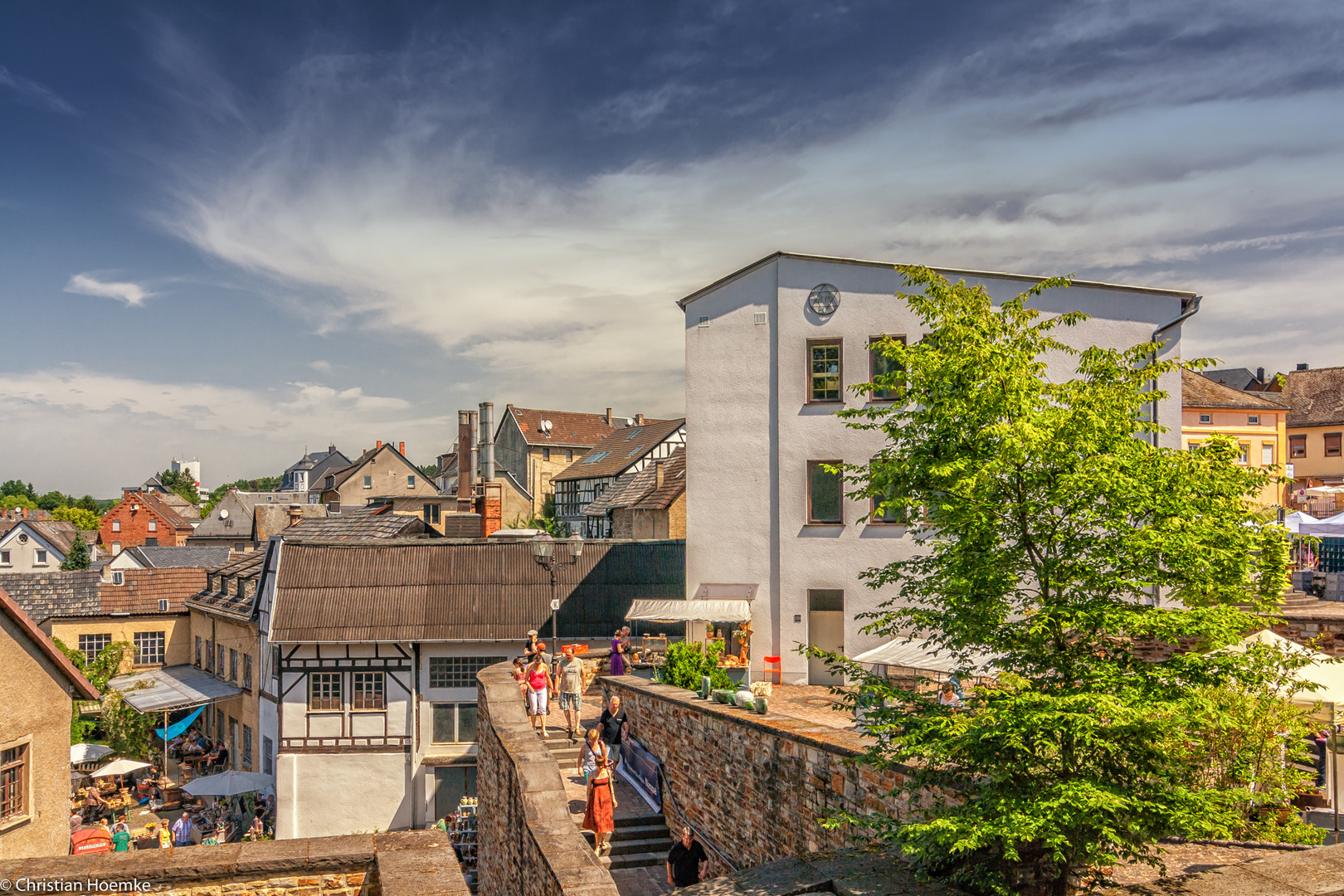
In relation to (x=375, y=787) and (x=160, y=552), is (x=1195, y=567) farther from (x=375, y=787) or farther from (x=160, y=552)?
(x=160, y=552)

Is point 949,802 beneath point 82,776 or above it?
above

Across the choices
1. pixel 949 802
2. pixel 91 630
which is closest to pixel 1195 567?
pixel 949 802

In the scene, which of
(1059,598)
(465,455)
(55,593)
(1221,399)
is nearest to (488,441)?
(465,455)

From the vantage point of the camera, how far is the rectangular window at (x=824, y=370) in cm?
1962

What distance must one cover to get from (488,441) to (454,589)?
1427 inches

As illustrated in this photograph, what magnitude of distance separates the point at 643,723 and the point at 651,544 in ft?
42.8

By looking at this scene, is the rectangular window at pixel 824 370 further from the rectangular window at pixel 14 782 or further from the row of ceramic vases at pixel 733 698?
the rectangular window at pixel 14 782

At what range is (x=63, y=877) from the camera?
7.55 metres

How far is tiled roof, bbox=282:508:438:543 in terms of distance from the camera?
34.9 m

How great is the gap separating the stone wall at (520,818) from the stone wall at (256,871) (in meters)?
1.20

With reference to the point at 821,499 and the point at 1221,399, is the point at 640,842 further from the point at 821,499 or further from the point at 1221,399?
the point at 1221,399

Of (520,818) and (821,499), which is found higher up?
(821,499)

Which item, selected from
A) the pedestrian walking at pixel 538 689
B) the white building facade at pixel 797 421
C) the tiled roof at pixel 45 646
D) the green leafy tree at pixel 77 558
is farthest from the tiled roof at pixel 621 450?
the tiled roof at pixel 45 646

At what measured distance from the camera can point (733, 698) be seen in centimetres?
1266
